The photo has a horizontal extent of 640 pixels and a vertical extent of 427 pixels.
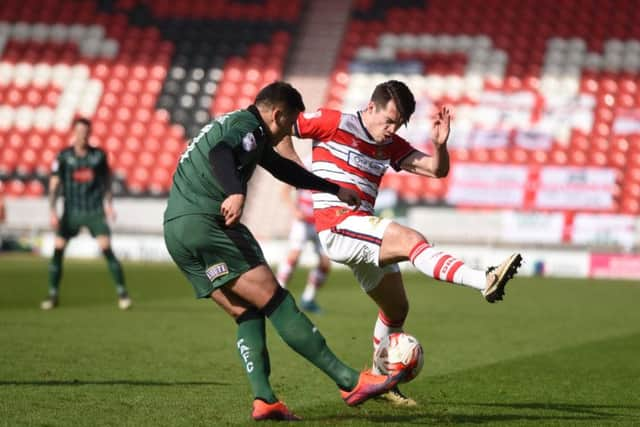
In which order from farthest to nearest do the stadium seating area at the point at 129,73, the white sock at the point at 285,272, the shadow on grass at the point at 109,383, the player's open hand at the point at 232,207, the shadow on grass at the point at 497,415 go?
the stadium seating area at the point at 129,73 < the white sock at the point at 285,272 < the shadow on grass at the point at 109,383 < the shadow on grass at the point at 497,415 < the player's open hand at the point at 232,207

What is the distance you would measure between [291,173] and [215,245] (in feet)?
2.55

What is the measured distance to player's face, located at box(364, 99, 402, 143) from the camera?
21.2 feet

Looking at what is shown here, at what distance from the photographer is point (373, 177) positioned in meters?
6.74

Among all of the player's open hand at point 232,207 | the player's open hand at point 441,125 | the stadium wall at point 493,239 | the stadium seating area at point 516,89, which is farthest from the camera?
the stadium seating area at point 516,89

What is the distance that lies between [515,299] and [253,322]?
36.7 ft

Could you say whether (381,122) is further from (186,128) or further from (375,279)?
(186,128)

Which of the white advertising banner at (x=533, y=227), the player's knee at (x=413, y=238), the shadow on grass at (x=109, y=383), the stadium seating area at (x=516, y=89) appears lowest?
the shadow on grass at (x=109, y=383)

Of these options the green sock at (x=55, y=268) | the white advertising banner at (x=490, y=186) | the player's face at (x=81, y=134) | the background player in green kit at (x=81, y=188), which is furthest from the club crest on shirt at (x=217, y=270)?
the white advertising banner at (x=490, y=186)

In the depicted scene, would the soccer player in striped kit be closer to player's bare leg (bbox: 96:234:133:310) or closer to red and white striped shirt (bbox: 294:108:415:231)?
red and white striped shirt (bbox: 294:108:415:231)

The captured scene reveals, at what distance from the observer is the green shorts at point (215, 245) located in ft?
17.9

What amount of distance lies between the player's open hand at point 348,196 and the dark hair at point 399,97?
617 millimetres

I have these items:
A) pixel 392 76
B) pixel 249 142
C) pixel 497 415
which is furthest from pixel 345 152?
pixel 392 76

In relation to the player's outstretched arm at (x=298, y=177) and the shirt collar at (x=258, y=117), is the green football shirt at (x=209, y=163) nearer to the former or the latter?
the shirt collar at (x=258, y=117)

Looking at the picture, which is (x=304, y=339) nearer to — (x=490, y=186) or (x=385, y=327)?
(x=385, y=327)
